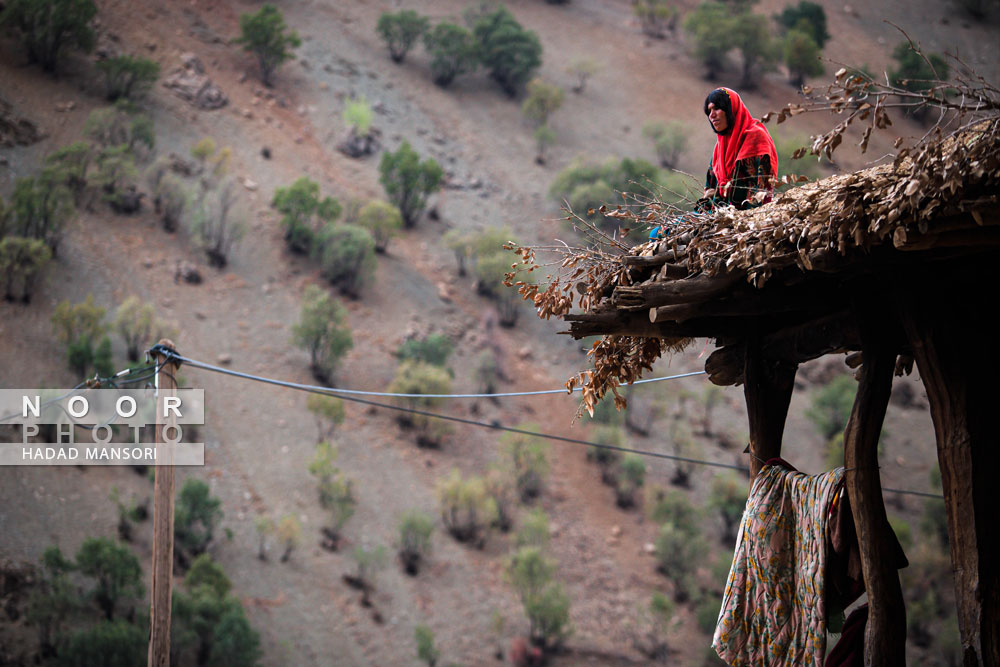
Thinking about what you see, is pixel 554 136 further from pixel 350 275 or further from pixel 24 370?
pixel 24 370

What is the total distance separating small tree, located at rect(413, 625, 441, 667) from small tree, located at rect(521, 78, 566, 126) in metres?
20.7

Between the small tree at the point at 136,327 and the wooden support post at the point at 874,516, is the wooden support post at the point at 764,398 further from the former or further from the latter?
the small tree at the point at 136,327

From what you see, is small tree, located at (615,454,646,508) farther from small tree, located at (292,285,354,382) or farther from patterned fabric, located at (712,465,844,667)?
patterned fabric, located at (712,465,844,667)

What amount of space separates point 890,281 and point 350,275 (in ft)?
64.5

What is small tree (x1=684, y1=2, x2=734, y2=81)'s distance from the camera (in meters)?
35.9

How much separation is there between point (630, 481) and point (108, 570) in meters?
11.2

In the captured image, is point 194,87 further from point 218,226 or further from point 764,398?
point 764,398

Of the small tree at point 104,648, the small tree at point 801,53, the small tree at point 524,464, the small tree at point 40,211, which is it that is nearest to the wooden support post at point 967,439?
the small tree at point 104,648

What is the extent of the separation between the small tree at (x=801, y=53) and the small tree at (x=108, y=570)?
30.7m

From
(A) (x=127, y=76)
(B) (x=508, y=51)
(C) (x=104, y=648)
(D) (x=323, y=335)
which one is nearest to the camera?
(C) (x=104, y=648)

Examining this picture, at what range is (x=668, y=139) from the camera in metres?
30.3

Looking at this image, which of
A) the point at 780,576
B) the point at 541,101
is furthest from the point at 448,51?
the point at 780,576

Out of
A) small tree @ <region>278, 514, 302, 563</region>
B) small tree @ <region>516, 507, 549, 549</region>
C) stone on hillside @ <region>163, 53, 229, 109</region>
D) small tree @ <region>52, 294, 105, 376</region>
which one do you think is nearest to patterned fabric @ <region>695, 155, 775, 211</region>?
small tree @ <region>278, 514, 302, 563</region>

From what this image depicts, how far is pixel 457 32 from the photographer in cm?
3253
